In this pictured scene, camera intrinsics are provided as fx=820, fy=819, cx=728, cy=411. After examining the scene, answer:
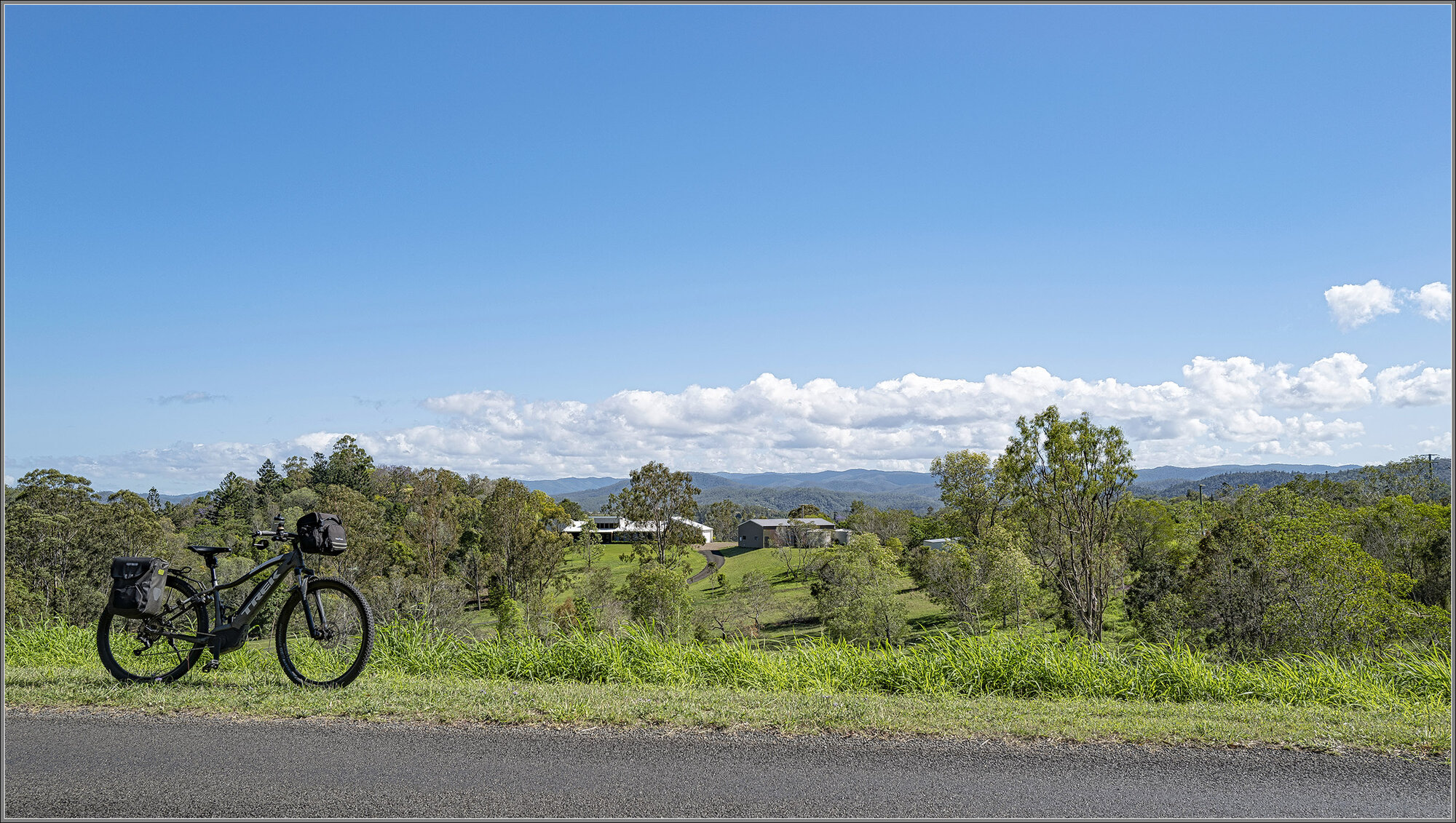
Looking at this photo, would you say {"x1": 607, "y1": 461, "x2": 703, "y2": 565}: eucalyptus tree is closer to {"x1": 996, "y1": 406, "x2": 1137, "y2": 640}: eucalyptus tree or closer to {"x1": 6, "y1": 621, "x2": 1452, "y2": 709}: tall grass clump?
{"x1": 996, "y1": 406, "x2": 1137, "y2": 640}: eucalyptus tree

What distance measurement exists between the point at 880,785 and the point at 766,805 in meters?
0.65

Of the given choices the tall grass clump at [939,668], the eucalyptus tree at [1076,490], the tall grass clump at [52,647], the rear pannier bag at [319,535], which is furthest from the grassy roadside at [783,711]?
the eucalyptus tree at [1076,490]

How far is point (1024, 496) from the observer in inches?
1112

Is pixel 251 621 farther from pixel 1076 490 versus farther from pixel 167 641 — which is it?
pixel 1076 490

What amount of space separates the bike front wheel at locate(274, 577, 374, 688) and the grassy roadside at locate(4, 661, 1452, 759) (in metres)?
0.19

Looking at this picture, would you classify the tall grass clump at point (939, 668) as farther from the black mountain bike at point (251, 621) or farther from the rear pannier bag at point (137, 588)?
the rear pannier bag at point (137, 588)

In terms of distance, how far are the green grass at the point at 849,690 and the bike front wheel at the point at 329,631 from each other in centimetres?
21

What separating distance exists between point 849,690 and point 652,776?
278cm

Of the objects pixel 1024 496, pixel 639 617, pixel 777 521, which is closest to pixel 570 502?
pixel 777 521

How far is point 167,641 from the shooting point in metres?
6.69

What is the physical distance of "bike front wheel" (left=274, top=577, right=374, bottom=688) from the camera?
6.32 m

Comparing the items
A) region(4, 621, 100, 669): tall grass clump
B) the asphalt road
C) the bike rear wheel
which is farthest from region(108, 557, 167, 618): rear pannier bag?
region(4, 621, 100, 669): tall grass clump

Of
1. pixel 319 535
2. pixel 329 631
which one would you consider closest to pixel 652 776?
pixel 329 631

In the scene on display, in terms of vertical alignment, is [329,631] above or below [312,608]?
below
